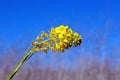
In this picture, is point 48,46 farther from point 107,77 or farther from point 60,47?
point 107,77

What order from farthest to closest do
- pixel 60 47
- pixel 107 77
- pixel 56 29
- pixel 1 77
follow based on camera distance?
1. pixel 107 77
2. pixel 1 77
3. pixel 56 29
4. pixel 60 47

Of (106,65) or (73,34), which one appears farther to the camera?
(106,65)

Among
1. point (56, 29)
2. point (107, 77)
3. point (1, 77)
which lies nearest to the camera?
point (56, 29)

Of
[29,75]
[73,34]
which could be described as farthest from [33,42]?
[29,75]

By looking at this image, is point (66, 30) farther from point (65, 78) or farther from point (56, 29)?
point (65, 78)

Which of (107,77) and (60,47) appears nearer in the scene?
(60,47)

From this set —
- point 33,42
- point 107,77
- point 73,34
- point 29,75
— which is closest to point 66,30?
point 73,34

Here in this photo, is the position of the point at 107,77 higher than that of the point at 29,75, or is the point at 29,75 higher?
the point at 107,77

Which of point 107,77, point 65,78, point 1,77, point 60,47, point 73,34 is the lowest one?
point 60,47

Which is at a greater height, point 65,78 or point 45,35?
point 65,78
